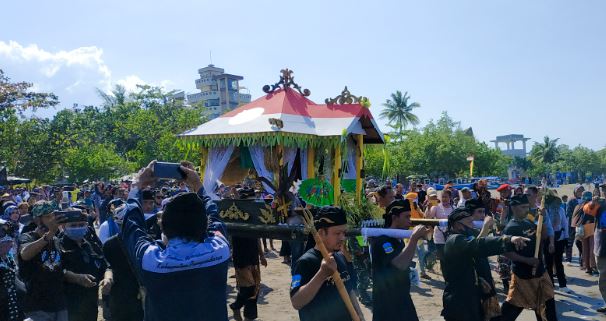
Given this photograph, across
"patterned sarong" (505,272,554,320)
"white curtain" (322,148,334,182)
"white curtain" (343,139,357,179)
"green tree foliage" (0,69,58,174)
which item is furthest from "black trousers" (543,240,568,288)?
"green tree foliage" (0,69,58,174)

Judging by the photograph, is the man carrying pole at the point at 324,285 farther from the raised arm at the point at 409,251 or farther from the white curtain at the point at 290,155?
the white curtain at the point at 290,155

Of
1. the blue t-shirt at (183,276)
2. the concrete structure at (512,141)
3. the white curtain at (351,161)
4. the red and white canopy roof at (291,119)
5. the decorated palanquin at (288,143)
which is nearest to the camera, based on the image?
the blue t-shirt at (183,276)

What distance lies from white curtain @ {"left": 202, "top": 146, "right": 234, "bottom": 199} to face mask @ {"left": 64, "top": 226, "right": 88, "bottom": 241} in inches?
286

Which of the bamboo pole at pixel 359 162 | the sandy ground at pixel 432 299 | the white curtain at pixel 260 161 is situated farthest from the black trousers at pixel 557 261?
the white curtain at pixel 260 161

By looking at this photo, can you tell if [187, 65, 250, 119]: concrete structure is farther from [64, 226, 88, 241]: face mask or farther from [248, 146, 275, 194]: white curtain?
[64, 226, 88, 241]: face mask

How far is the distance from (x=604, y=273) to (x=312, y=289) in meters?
5.95

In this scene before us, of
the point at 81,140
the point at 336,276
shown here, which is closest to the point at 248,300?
the point at 336,276

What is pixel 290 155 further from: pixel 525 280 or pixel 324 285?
pixel 324 285

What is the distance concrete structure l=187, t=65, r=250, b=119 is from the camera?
9906cm

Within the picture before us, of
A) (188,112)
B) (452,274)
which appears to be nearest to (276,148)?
(452,274)

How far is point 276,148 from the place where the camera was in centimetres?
1115

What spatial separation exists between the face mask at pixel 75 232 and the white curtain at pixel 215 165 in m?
7.27

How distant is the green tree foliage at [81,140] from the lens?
87.2 feet

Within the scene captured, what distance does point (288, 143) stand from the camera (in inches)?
429
